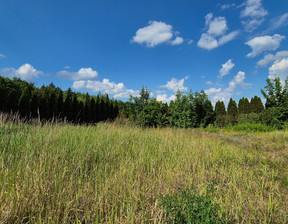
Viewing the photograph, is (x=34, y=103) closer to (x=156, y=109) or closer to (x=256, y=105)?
(x=156, y=109)

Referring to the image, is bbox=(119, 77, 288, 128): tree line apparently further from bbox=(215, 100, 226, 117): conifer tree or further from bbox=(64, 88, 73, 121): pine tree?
bbox=(64, 88, 73, 121): pine tree

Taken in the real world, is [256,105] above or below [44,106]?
above

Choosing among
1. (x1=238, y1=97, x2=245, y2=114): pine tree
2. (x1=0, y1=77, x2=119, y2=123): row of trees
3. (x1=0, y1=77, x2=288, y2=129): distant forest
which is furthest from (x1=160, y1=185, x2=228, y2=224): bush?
(x1=238, y1=97, x2=245, y2=114): pine tree

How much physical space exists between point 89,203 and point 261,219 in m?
1.79

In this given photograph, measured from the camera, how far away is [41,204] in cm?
142

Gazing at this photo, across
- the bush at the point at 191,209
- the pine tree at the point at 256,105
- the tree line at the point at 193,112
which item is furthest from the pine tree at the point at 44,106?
the pine tree at the point at 256,105

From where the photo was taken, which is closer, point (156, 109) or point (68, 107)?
point (156, 109)

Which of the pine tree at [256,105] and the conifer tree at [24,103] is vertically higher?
the pine tree at [256,105]

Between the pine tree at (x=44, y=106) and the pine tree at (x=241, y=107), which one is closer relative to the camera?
the pine tree at (x=44, y=106)

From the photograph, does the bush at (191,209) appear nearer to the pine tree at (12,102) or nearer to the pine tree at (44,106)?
the pine tree at (12,102)

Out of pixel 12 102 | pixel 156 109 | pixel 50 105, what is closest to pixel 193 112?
pixel 156 109

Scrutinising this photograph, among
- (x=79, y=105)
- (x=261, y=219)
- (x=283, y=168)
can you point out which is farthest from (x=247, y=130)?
(x=79, y=105)

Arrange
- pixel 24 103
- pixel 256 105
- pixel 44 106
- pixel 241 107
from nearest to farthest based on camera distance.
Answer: pixel 24 103 < pixel 44 106 < pixel 256 105 < pixel 241 107

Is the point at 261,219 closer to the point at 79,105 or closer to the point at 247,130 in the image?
the point at 247,130
